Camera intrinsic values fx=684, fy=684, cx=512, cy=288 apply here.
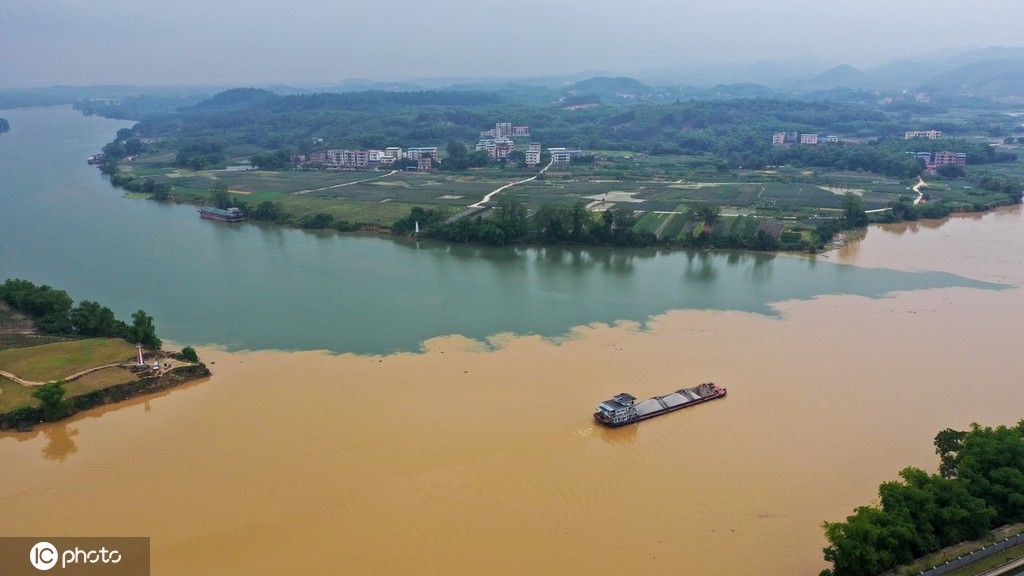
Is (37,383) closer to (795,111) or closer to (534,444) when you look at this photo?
(534,444)

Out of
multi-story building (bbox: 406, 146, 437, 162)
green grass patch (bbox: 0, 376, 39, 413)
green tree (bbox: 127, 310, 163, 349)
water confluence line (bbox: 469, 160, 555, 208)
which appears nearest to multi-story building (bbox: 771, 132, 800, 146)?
water confluence line (bbox: 469, 160, 555, 208)

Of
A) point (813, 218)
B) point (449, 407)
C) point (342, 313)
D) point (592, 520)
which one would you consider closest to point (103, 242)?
point (342, 313)

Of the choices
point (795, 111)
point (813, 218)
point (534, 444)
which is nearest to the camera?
point (534, 444)

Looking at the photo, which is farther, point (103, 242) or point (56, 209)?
point (56, 209)

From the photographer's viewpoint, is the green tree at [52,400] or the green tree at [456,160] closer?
the green tree at [52,400]
